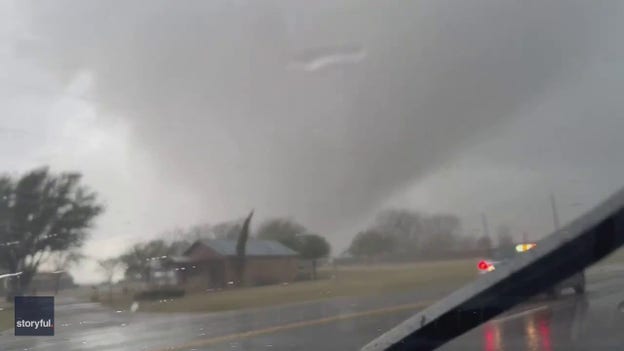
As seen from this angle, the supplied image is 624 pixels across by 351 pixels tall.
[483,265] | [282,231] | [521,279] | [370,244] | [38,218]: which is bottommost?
[521,279]

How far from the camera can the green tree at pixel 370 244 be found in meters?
8.77

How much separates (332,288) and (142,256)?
2211 millimetres

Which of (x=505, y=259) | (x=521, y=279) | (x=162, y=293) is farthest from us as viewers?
(x=162, y=293)

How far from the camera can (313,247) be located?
866 centimetres

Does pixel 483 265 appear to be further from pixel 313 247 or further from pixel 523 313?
pixel 313 247

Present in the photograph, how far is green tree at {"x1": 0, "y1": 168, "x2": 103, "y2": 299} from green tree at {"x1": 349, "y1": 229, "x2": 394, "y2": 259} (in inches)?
121

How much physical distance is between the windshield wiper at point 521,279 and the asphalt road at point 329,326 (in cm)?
141

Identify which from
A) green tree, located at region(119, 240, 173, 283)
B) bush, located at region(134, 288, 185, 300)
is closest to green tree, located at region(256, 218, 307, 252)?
green tree, located at region(119, 240, 173, 283)

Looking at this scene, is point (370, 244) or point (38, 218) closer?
point (370, 244)

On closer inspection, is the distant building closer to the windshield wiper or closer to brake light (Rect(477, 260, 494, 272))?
the windshield wiper

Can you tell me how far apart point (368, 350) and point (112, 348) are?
3830mm

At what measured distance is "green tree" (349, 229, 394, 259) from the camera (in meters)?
8.77

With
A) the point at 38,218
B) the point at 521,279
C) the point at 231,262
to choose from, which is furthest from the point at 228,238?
the point at 521,279

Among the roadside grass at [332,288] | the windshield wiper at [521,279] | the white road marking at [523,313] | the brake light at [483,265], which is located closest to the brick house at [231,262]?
the roadside grass at [332,288]
